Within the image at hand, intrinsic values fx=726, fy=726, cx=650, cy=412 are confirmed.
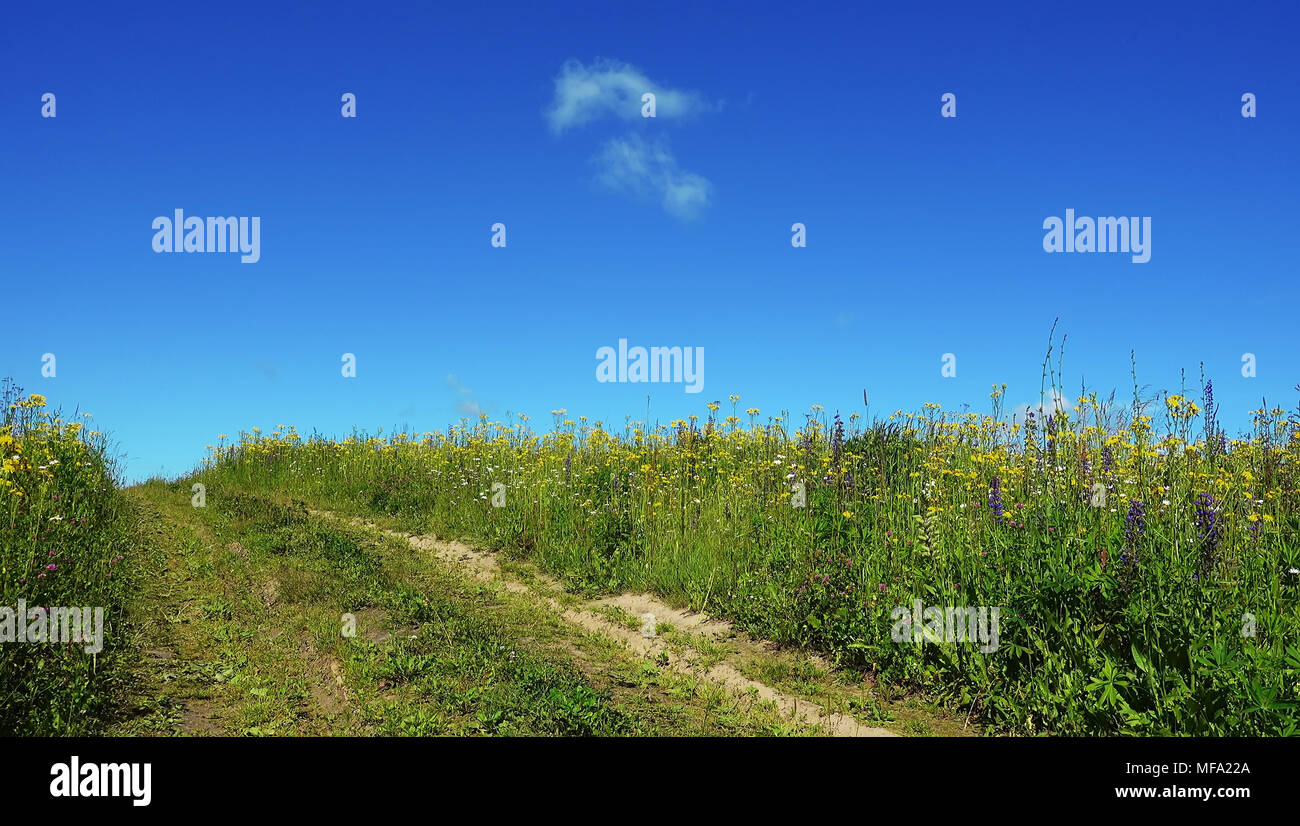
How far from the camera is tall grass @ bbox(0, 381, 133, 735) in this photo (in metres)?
4.75

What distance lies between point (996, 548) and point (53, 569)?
7679 mm

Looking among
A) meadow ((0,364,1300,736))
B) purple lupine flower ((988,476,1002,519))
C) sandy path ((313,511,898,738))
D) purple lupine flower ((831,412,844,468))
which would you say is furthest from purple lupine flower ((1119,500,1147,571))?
purple lupine flower ((831,412,844,468))

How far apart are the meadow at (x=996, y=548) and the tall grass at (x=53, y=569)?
4.70 metres

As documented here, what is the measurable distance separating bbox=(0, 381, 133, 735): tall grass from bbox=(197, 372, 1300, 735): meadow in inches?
185

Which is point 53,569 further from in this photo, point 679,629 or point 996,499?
point 996,499

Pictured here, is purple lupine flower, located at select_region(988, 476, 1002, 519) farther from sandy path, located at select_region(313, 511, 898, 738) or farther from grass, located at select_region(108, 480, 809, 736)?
grass, located at select_region(108, 480, 809, 736)

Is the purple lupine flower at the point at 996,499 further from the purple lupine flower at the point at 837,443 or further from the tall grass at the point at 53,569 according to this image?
the tall grass at the point at 53,569

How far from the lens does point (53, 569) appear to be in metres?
6.02

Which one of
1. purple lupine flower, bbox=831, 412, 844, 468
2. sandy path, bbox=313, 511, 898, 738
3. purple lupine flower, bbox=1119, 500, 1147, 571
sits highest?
purple lupine flower, bbox=831, 412, 844, 468
